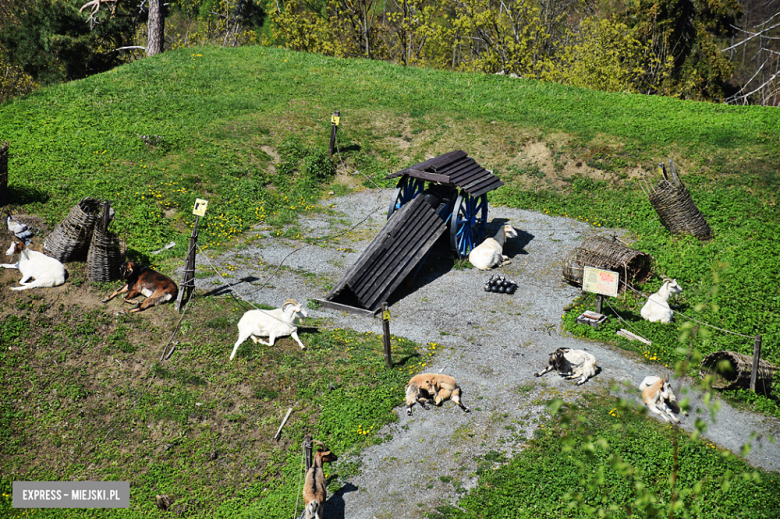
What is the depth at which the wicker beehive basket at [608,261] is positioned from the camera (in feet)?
49.0

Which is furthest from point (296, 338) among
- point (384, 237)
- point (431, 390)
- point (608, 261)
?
point (608, 261)

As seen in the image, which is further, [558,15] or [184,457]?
[558,15]

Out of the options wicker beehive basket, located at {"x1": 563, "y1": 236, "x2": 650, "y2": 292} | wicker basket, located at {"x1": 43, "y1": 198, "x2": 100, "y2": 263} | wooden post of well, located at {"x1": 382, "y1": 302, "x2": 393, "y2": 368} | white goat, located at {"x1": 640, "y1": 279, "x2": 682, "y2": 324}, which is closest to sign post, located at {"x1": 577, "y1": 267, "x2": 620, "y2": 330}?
white goat, located at {"x1": 640, "y1": 279, "x2": 682, "y2": 324}

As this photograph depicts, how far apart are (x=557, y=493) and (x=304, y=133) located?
18.4 meters

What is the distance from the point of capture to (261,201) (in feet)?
65.5

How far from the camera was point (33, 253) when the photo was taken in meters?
13.4

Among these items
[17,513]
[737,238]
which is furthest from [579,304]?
[17,513]

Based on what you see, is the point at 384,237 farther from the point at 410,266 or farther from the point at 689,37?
the point at 689,37

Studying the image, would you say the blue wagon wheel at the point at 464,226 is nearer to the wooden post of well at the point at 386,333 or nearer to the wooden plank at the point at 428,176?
the wooden plank at the point at 428,176

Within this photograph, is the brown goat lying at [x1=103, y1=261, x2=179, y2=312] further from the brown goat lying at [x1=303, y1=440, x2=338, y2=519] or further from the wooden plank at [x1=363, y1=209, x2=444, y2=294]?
the brown goat lying at [x1=303, y1=440, x2=338, y2=519]

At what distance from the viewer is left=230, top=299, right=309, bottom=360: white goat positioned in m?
12.5

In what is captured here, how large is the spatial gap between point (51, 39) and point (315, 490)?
105 ft

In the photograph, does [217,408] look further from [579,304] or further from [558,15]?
[558,15]

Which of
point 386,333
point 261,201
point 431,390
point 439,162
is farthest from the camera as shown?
point 261,201
